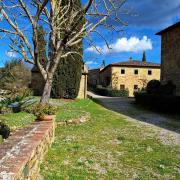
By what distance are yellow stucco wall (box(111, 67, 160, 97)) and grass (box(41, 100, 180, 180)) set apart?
124ft

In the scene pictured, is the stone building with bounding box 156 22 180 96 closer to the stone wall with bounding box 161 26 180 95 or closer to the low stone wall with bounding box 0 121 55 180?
the stone wall with bounding box 161 26 180 95

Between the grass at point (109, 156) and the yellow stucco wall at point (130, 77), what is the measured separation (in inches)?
1494

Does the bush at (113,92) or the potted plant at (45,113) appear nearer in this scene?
the potted plant at (45,113)

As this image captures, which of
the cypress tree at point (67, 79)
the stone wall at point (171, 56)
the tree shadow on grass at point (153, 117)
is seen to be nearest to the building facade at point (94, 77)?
the stone wall at point (171, 56)

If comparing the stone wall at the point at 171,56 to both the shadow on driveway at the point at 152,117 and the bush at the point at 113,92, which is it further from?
the bush at the point at 113,92

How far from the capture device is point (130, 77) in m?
49.8

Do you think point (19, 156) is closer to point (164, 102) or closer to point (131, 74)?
point (164, 102)

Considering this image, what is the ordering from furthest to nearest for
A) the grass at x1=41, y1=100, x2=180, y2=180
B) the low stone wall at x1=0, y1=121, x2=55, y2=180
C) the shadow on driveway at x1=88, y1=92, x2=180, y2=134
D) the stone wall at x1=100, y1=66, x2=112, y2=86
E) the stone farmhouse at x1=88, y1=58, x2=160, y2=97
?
1. the stone wall at x1=100, y1=66, x2=112, y2=86
2. the stone farmhouse at x1=88, y1=58, x2=160, y2=97
3. the shadow on driveway at x1=88, y1=92, x2=180, y2=134
4. the grass at x1=41, y1=100, x2=180, y2=180
5. the low stone wall at x1=0, y1=121, x2=55, y2=180

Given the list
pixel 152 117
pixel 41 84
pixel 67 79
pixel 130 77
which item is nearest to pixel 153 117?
pixel 152 117

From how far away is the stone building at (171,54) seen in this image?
2386cm

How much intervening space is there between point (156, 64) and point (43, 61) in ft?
95.0

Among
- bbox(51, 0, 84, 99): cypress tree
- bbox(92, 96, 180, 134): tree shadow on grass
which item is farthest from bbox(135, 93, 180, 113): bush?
bbox(51, 0, 84, 99): cypress tree

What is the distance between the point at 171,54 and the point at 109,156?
63.2 feet

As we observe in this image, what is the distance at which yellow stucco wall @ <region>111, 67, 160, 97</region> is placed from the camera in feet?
162
